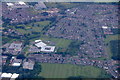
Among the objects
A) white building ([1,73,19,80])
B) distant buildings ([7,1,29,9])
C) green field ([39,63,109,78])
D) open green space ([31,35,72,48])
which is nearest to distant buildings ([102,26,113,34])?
open green space ([31,35,72,48])

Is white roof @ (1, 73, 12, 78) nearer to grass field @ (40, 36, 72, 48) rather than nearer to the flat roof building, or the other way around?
the flat roof building

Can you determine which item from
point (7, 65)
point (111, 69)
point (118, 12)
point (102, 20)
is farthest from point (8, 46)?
point (118, 12)

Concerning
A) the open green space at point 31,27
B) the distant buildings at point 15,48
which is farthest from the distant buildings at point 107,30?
the distant buildings at point 15,48

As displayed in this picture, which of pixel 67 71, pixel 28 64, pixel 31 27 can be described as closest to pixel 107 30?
pixel 31 27

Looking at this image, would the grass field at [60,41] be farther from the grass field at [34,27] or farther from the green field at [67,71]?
the green field at [67,71]

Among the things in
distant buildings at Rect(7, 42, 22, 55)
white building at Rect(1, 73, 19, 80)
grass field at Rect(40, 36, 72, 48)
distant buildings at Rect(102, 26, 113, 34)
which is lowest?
white building at Rect(1, 73, 19, 80)

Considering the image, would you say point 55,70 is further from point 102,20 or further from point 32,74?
point 102,20

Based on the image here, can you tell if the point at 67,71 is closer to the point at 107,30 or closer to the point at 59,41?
the point at 59,41
